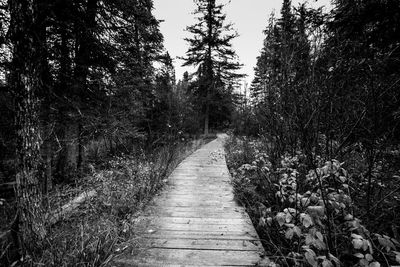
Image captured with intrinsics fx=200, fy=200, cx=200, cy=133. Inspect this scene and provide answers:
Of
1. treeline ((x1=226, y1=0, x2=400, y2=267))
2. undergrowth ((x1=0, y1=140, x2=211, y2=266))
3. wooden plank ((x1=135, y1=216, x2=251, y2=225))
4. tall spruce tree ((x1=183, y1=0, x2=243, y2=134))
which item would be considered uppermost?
tall spruce tree ((x1=183, y1=0, x2=243, y2=134))

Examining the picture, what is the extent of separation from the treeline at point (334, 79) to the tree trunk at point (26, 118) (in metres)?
3.15

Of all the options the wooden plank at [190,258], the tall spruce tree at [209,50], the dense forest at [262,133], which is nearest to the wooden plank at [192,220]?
the dense forest at [262,133]

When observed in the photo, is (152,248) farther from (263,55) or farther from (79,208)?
(263,55)

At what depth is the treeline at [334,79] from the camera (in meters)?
2.95

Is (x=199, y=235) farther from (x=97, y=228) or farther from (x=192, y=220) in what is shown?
(x=97, y=228)

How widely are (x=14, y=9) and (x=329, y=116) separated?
4.21m

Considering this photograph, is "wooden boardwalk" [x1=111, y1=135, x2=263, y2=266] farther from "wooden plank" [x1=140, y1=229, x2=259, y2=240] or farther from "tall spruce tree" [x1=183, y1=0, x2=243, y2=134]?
"tall spruce tree" [x1=183, y1=0, x2=243, y2=134]

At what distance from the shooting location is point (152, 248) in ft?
8.29

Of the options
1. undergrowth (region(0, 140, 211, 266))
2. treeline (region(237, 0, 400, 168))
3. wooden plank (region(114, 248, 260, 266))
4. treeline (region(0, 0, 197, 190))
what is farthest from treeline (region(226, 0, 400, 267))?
treeline (region(0, 0, 197, 190))

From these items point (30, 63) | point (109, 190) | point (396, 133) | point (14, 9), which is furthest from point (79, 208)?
point (396, 133)

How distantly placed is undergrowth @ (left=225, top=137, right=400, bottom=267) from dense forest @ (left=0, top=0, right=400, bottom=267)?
27mm

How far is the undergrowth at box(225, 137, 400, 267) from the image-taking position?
1.54 meters

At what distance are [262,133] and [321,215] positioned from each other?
4245 millimetres

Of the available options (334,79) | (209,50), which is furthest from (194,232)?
(209,50)
